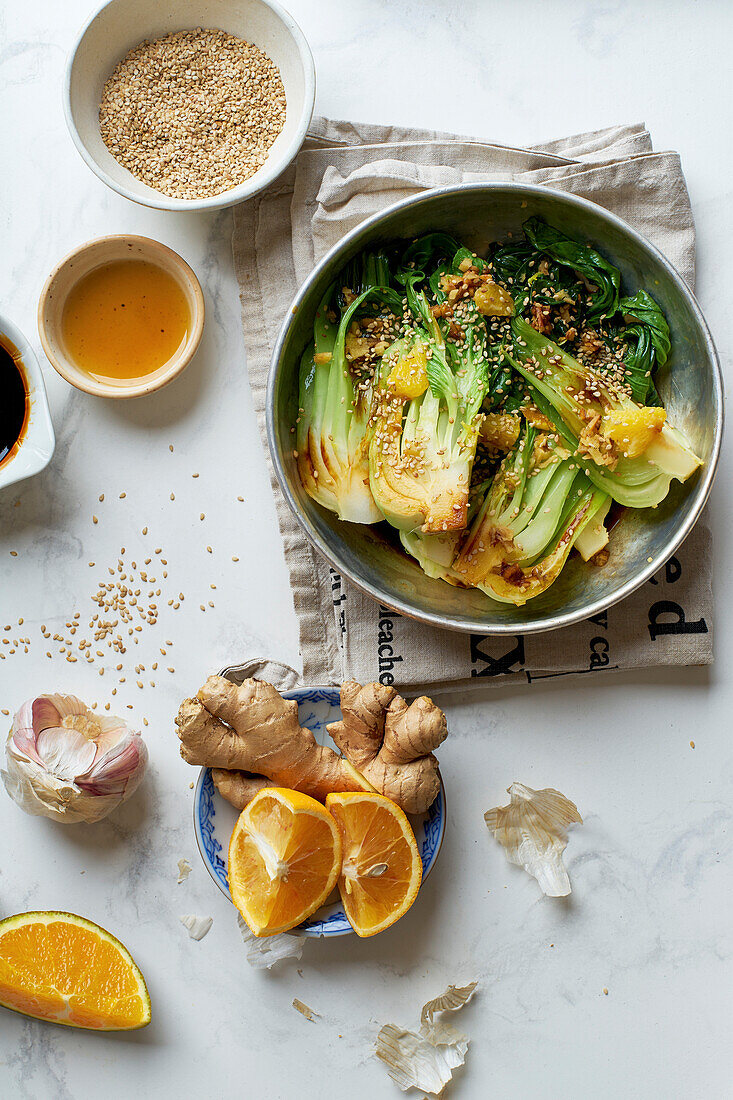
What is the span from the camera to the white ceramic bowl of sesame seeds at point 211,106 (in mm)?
2098

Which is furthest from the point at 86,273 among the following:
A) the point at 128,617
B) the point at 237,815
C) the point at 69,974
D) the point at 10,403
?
the point at 69,974

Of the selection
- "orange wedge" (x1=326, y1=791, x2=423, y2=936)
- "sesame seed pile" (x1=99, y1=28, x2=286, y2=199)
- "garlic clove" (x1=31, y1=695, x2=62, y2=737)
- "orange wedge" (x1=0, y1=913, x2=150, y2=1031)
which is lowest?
"orange wedge" (x1=0, y1=913, x2=150, y2=1031)

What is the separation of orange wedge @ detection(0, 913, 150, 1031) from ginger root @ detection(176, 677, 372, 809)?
59 centimetres

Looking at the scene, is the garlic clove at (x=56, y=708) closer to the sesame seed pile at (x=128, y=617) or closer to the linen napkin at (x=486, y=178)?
the sesame seed pile at (x=128, y=617)

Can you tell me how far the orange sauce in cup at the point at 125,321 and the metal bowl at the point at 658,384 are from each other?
1.37ft

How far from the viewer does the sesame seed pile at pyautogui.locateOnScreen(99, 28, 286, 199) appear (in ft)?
7.15

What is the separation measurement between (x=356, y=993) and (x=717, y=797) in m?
1.13

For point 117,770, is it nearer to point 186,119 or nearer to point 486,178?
point 186,119

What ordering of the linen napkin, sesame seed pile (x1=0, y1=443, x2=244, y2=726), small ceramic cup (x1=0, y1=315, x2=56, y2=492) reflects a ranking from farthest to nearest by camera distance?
1. sesame seed pile (x1=0, y1=443, x2=244, y2=726)
2. the linen napkin
3. small ceramic cup (x1=0, y1=315, x2=56, y2=492)

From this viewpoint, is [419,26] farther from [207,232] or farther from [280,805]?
[280,805]

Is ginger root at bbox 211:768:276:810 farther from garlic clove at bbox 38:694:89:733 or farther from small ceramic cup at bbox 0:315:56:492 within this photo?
small ceramic cup at bbox 0:315:56:492

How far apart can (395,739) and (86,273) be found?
1.47 m

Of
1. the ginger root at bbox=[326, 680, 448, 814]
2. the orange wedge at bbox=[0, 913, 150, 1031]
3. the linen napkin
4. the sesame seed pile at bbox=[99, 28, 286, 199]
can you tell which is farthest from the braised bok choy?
the orange wedge at bbox=[0, 913, 150, 1031]

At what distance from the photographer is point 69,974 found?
2184mm
